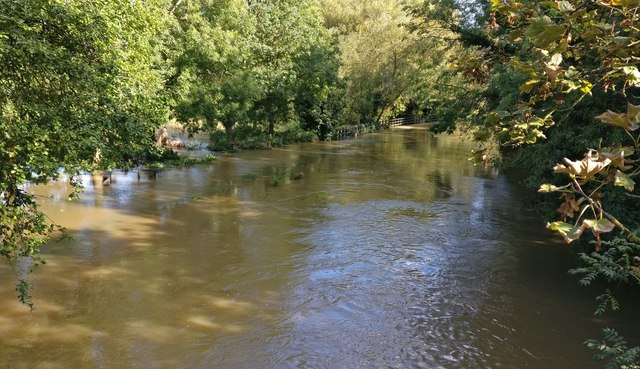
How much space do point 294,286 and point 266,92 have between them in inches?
804

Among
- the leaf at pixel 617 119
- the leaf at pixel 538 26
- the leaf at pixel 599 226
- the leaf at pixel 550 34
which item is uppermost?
the leaf at pixel 538 26

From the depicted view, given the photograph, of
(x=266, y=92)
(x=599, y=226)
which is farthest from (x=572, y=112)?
(x=266, y=92)

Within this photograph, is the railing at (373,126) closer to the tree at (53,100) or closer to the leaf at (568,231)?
the tree at (53,100)

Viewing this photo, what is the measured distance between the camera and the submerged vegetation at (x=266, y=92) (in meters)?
2.72

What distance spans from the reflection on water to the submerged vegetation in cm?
119

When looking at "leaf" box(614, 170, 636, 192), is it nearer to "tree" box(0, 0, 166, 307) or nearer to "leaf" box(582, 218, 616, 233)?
"leaf" box(582, 218, 616, 233)

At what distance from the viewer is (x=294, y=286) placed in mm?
9430

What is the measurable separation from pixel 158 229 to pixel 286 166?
11384 millimetres

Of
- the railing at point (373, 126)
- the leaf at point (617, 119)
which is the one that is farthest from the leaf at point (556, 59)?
the railing at point (373, 126)

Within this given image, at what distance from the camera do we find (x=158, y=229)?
503 inches

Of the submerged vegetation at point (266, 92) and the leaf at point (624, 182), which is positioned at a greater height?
the submerged vegetation at point (266, 92)

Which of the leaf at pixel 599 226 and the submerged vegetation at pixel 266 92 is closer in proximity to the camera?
the leaf at pixel 599 226

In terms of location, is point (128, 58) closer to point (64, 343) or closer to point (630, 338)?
point (64, 343)

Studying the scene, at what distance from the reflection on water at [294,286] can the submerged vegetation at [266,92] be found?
3.90 feet
